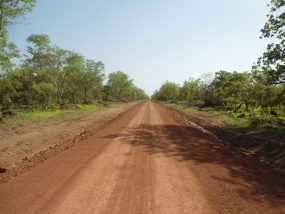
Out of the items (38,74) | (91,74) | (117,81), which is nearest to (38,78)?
(38,74)

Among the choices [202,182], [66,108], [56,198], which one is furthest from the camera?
[66,108]

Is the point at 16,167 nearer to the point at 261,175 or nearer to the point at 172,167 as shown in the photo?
the point at 172,167

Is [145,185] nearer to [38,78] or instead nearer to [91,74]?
[38,78]

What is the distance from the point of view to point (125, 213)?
4008mm

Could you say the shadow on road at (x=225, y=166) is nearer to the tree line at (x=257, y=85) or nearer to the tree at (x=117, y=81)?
the tree line at (x=257, y=85)

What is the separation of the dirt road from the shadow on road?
3cm

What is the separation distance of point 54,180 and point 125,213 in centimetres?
272

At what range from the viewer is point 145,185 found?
5312 millimetres

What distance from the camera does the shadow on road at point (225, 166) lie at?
517 cm

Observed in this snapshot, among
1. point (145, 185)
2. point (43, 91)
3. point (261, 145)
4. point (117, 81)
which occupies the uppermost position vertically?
point (117, 81)

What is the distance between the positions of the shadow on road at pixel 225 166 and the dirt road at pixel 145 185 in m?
0.03

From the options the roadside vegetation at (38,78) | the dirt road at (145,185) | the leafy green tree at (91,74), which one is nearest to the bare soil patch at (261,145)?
the dirt road at (145,185)

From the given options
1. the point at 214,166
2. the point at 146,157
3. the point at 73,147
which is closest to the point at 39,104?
the point at 73,147

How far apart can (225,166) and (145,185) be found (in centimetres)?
327
